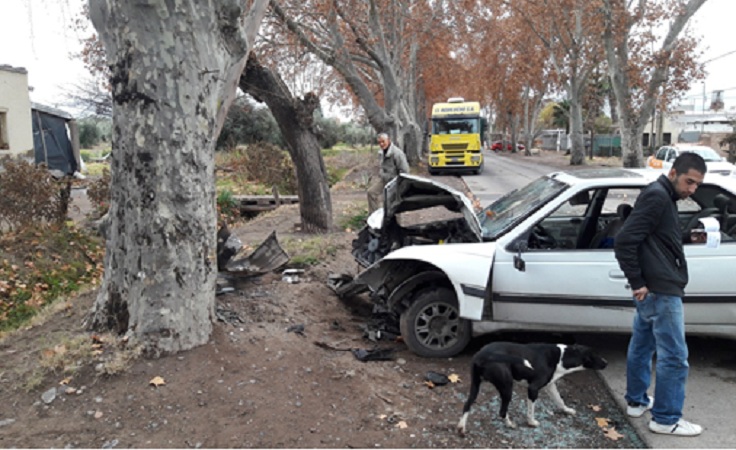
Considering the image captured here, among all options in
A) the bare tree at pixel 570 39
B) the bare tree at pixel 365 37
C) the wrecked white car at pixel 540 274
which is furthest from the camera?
the bare tree at pixel 570 39

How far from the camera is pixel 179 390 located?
4.47m

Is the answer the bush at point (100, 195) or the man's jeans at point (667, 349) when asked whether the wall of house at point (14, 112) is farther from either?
the man's jeans at point (667, 349)

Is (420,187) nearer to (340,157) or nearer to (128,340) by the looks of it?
(128,340)

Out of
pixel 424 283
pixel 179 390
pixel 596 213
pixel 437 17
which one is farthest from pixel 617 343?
pixel 437 17

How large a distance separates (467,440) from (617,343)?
102 inches

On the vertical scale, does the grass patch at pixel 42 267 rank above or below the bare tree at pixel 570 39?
below

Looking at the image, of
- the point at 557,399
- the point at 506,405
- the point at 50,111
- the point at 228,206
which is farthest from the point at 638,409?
the point at 50,111

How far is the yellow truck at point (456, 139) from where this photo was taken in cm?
2923

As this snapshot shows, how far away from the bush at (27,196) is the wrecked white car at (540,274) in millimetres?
7826

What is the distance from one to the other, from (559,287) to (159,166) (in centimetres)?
341

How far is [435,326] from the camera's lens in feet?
18.6

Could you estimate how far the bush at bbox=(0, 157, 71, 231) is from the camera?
35.9 ft

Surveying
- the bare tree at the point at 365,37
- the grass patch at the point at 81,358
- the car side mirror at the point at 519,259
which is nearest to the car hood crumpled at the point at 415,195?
the car side mirror at the point at 519,259

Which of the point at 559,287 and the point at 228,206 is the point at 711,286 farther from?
the point at 228,206
